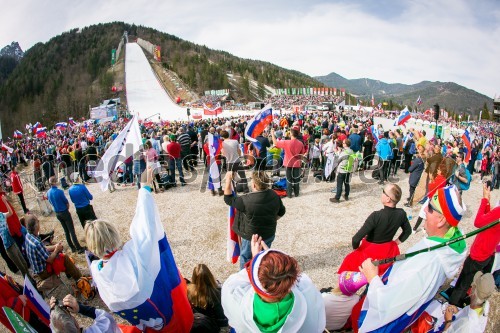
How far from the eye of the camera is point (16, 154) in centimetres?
2022

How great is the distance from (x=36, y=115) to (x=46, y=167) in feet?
263

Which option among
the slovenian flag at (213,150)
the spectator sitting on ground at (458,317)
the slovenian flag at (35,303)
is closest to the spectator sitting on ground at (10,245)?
the slovenian flag at (35,303)

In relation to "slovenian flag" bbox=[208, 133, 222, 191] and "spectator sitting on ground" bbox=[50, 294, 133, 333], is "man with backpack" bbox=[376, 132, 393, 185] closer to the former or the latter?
"slovenian flag" bbox=[208, 133, 222, 191]

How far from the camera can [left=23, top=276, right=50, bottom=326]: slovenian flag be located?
2.79m

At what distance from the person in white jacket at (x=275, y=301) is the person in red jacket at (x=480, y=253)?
2624 mm

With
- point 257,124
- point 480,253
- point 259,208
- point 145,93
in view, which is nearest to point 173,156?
point 257,124

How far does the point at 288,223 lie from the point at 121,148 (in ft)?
12.8

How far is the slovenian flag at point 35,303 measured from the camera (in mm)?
2789

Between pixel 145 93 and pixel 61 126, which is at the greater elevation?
pixel 145 93

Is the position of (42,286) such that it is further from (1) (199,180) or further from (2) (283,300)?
(1) (199,180)

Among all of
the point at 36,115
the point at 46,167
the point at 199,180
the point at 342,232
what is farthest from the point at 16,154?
the point at 36,115

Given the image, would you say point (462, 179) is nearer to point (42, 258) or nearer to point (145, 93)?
point (42, 258)

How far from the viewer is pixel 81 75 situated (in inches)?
3610

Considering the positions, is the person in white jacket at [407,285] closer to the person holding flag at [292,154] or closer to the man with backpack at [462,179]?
the man with backpack at [462,179]
